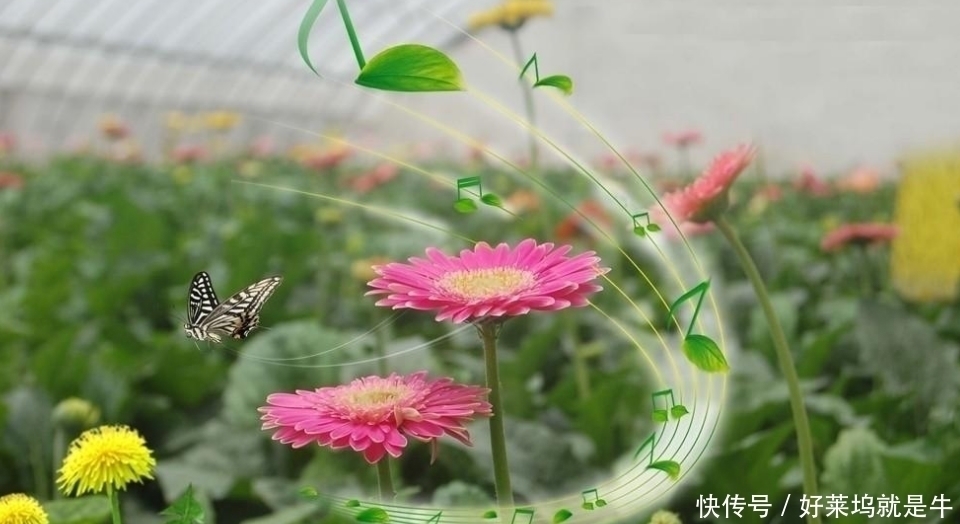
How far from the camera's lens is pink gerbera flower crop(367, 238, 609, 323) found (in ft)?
0.69

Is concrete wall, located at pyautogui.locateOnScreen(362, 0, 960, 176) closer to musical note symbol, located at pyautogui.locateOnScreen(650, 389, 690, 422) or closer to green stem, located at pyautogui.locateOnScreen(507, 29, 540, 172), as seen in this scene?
green stem, located at pyautogui.locateOnScreen(507, 29, 540, 172)

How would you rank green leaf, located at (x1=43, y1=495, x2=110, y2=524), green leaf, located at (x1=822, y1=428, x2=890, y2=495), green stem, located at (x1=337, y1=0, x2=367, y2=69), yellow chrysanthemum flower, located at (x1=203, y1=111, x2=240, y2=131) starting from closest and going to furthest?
green stem, located at (x1=337, y1=0, x2=367, y2=69) → green leaf, located at (x1=43, y1=495, x2=110, y2=524) → green leaf, located at (x1=822, y1=428, x2=890, y2=495) → yellow chrysanthemum flower, located at (x1=203, y1=111, x2=240, y2=131)

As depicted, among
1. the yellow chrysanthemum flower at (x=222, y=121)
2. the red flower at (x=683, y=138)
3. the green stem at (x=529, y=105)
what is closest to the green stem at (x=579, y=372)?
the red flower at (x=683, y=138)

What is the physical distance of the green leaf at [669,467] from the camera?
232mm

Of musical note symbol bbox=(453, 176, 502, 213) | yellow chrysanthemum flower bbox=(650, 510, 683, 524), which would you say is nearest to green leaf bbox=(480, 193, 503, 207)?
musical note symbol bbox=(453, 176, 502, 213)

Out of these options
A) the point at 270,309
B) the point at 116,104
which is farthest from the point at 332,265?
the point at 116,104

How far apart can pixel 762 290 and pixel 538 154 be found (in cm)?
13

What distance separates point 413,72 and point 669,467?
0.09m

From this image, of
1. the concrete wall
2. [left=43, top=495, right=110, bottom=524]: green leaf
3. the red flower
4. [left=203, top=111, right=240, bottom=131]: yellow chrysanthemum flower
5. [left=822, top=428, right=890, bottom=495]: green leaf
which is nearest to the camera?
[left=43, top=495, right=110, bottom=524]: green leaf

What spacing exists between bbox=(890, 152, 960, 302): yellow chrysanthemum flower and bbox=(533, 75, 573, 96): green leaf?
48 cm

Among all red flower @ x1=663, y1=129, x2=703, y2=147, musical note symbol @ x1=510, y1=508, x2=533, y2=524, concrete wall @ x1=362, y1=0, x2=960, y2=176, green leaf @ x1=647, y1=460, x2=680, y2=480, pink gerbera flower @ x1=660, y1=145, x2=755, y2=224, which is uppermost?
concrete wall @ x1=362, y1=0, x2=960, y2=176

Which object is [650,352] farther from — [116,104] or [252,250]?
[116,104]

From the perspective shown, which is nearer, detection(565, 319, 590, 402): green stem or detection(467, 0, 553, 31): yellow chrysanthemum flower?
detection(467, 0, 553, 31): yellow chrysanthemum flower

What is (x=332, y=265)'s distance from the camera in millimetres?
981
